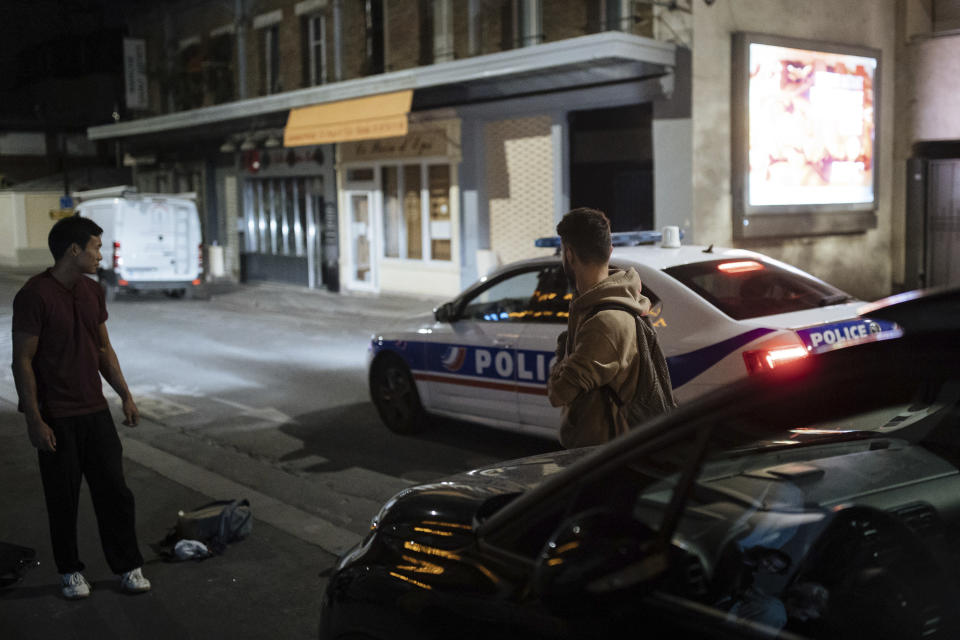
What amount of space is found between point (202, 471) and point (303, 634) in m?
3.01

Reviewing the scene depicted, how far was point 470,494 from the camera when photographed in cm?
299

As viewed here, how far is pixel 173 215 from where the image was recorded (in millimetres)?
22766

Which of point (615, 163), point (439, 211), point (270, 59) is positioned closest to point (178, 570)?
point (615, 163)

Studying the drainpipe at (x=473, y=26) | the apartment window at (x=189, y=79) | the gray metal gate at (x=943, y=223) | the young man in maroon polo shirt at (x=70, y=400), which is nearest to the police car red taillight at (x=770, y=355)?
the young man in maroon polo shirt at (x=70, y=400)

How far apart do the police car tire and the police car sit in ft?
0.04

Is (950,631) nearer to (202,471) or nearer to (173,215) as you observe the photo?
(202,471)

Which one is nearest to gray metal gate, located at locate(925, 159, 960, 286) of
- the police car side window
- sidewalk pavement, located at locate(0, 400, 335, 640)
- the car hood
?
the police car side window

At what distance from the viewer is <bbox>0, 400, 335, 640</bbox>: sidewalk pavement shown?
14.8ft

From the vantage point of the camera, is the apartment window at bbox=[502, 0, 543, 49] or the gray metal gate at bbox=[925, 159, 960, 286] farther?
the apartment window at bbox=[502, 0, 543, 49]

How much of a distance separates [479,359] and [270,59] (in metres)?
20.9

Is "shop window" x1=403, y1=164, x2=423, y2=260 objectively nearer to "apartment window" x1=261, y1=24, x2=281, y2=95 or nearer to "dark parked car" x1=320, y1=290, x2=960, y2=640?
"apartment window" x1=261, y1=24, x2=281, y2=95

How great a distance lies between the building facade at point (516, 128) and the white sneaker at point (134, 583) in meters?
11.4

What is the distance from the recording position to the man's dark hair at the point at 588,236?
12.2 ft

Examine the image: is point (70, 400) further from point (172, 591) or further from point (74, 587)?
point (172, 591)
